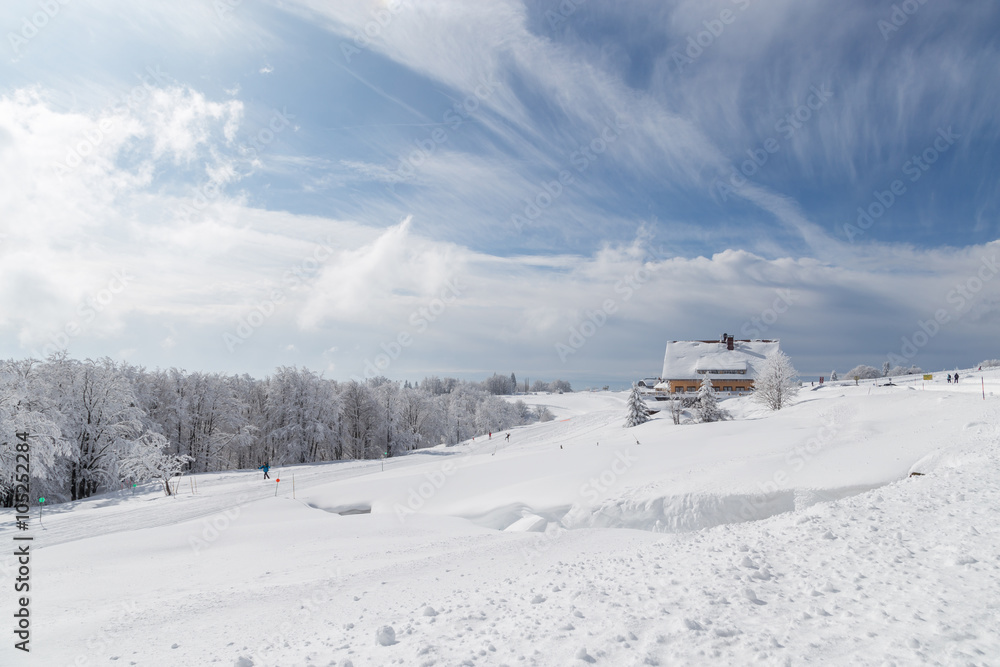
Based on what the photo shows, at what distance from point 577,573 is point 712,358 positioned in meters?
79.8

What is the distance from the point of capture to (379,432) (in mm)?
63250

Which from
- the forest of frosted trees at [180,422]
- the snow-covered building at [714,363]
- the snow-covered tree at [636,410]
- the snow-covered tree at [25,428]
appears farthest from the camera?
the snow-covered building at [714,363]

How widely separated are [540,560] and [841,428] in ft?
78.0

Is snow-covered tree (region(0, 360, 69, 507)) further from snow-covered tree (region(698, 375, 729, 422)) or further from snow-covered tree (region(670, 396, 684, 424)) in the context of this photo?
snow-covered tree (region(698, 375, 729, 422))

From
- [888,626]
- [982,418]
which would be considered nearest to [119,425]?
[888,626]

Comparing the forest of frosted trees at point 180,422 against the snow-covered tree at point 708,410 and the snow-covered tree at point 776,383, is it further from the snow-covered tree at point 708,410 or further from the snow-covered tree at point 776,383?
the snow-covered tree at point 776,383

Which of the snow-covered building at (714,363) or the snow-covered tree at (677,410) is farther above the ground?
the snow-covered building at (714,363)

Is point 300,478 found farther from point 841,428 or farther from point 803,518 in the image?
point 841,428

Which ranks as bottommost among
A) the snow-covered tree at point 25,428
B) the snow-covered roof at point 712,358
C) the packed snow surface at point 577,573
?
the packed snow surface at point 577,573

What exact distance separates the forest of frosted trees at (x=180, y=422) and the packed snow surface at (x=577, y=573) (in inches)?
487

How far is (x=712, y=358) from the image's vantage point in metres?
80.4

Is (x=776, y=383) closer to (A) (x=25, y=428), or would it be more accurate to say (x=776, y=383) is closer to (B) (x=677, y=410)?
(B) (x=677, y=410)

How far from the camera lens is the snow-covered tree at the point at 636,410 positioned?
1917 inches

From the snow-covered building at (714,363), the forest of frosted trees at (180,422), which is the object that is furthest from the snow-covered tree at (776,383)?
the forest of frosted trees at (180,422)
